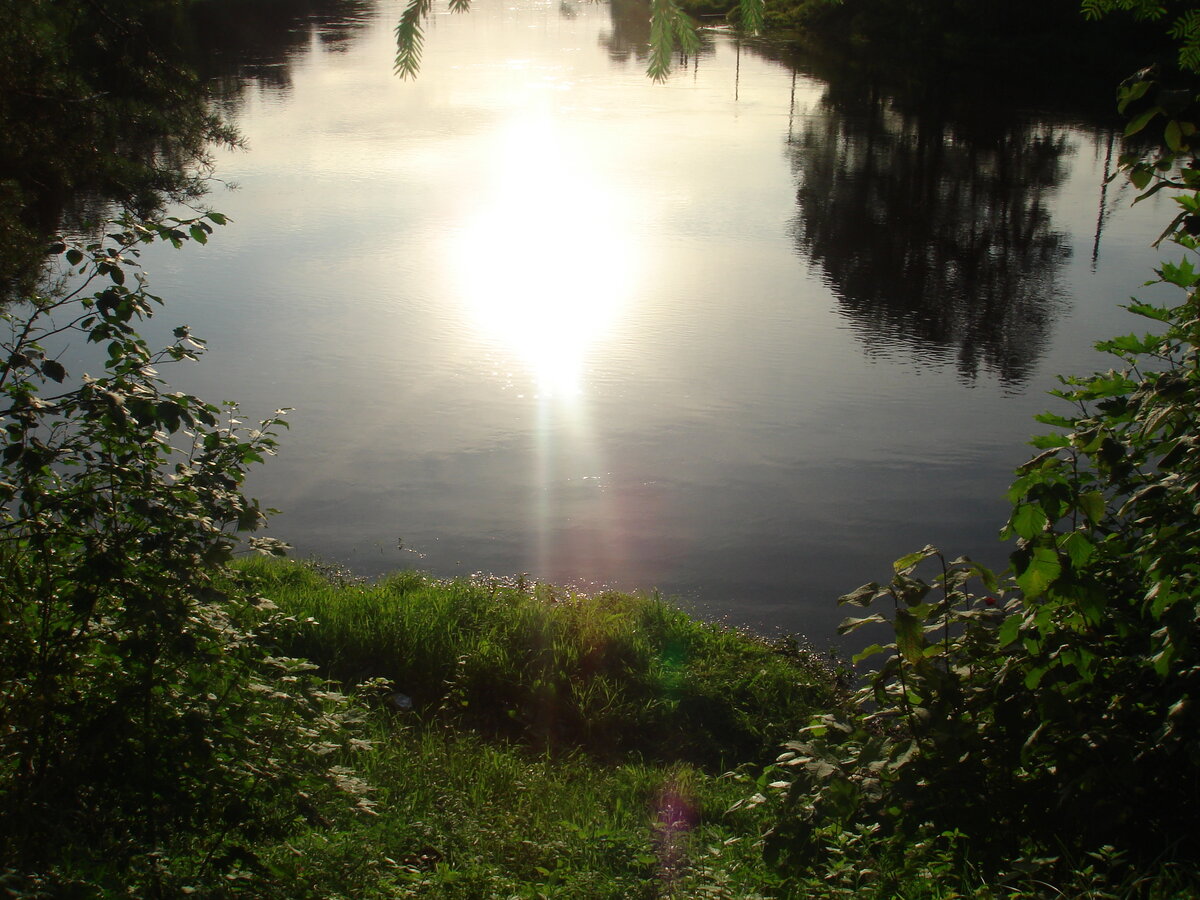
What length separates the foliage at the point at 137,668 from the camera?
2.33m

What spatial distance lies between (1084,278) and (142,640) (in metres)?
10.7

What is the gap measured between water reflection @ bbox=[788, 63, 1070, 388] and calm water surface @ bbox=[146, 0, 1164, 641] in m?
0.05

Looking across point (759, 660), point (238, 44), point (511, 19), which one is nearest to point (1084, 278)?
point (759, 660)

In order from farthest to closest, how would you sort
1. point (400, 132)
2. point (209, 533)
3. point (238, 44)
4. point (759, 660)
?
point (238, 44) → point (400, 132) → point (759, 660) → point (209, 533)

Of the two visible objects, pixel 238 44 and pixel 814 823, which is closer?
pixel 814 823

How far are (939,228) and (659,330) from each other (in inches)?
199

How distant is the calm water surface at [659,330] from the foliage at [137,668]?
1344 millimetres

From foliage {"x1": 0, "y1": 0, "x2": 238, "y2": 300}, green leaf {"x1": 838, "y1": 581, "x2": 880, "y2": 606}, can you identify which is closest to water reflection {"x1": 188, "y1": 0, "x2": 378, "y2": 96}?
foliage {"x1": 0, "y1": 0, "x2": 238, "y2": 300}

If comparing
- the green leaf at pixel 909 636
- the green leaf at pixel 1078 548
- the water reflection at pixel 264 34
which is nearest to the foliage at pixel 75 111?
the green leaf at pixel 909 636

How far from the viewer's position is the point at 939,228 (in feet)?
42.0

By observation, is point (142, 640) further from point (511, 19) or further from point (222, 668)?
point (511, 19)

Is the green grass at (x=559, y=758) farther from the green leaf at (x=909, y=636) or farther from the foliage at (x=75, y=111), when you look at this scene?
the foliage at (x=75, y=111)

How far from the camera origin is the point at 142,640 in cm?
241

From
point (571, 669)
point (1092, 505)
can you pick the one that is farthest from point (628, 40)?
point (1092, 505)
